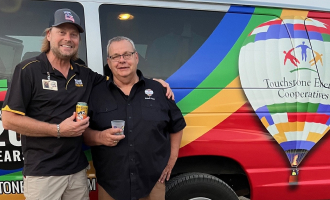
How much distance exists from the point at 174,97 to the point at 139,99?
38cm

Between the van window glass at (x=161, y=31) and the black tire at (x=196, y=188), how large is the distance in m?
0.87

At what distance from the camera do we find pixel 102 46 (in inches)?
87.1

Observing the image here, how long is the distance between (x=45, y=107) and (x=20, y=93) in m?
0.18

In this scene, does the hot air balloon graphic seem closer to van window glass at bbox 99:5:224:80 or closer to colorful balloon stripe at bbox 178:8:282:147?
colorful balloon stripe at bbox 178:8:282:147

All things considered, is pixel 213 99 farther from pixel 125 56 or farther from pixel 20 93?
pixel 20 93

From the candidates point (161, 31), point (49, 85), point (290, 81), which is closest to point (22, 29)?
point (49, 85)

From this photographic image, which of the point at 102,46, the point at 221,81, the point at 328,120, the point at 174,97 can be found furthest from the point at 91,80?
the point at 328,120

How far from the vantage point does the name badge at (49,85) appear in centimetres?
176

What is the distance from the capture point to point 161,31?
2.34 metres

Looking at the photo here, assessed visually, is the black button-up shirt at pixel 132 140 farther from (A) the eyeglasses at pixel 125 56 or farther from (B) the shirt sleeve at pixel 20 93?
(B) the shirt sleeve at pixel 20 93

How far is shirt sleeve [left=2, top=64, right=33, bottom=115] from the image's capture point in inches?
65.6

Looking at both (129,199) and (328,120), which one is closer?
(129,199)

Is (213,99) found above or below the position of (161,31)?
below

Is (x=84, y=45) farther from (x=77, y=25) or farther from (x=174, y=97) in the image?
(x=174, y=97)
